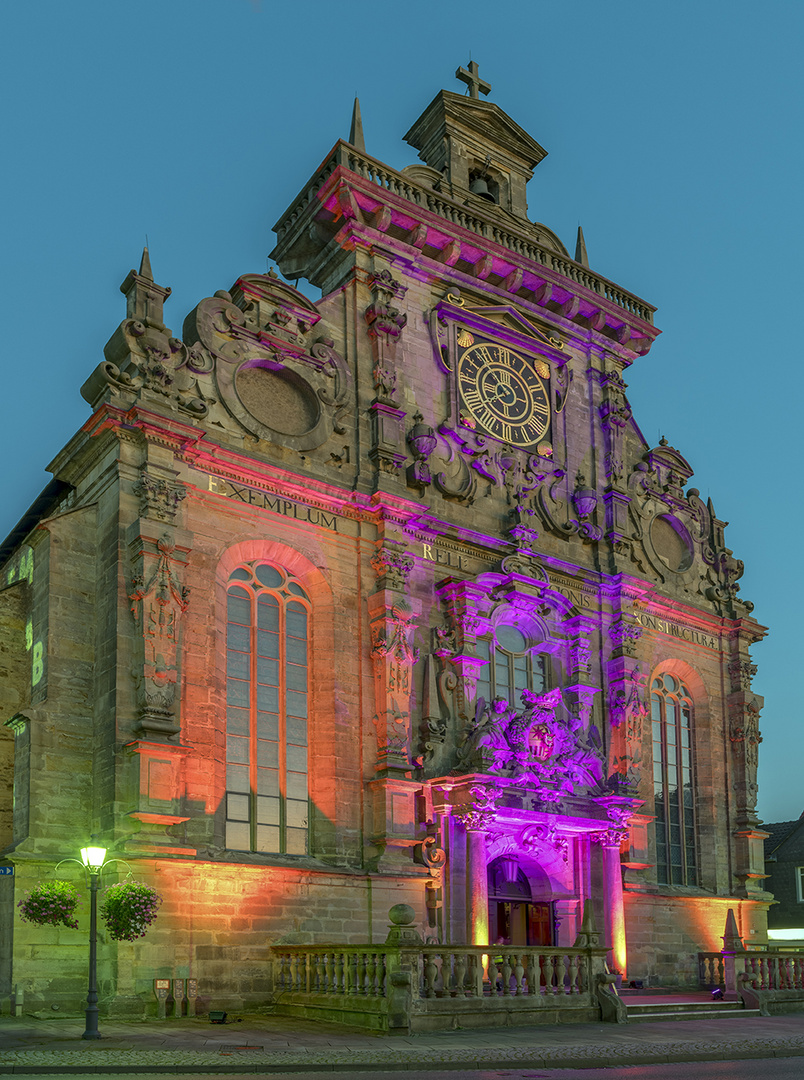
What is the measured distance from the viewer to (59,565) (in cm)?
2530

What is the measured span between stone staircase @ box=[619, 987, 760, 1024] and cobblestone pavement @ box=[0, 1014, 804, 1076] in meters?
1.89

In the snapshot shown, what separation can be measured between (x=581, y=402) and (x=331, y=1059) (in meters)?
24.2

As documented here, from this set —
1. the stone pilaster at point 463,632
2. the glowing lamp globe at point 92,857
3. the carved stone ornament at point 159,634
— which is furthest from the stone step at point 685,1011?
the glowing lamp globe at point 92,857

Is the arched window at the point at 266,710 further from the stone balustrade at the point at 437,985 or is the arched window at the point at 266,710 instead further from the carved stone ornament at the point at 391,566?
the stone balustrade at the point at 437,985

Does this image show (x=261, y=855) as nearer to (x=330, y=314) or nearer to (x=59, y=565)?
(x=59, y=565)

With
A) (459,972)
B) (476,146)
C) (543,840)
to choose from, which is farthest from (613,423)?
(459,972)

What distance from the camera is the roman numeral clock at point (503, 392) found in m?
33.1

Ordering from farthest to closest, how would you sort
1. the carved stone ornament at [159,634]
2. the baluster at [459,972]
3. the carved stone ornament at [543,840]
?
the carved stone ornament at [543,840] → the carved stone ornament at [159,634] → the baluster at [459,972]

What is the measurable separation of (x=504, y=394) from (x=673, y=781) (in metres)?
12.9

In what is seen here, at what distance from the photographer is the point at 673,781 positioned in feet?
117

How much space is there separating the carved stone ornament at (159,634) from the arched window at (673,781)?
55.4 feet

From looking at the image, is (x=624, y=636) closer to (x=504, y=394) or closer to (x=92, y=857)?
(x=504, y=394)

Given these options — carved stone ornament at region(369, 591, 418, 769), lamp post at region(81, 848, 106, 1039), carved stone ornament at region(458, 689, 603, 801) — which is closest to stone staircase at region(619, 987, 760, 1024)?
carved stone ornament at region(458, 689, 603, 801)

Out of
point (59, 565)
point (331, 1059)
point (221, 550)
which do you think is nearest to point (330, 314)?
point (221, 550)
